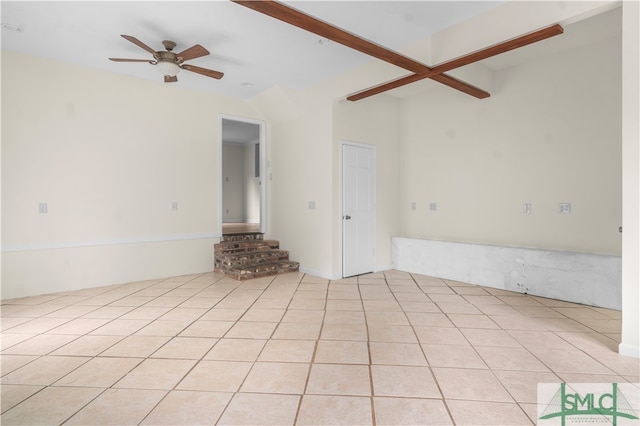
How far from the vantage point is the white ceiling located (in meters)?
3.10

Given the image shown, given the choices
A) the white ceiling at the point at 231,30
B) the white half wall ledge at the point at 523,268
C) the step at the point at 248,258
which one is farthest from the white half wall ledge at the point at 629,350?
the step at the point at 248,258

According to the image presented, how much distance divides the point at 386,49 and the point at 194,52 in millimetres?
1957

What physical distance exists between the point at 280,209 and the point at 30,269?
346 cm

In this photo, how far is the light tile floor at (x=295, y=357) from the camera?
6.09ft

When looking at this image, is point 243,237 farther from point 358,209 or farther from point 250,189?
point 250,189

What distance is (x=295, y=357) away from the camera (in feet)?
8.10

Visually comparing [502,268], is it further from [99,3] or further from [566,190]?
[99,3]

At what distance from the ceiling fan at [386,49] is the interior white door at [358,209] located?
123cm

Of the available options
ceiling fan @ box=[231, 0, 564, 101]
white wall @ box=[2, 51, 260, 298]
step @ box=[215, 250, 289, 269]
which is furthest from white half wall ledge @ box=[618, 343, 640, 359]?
white wall @ box=[2, 51, 260, 298]

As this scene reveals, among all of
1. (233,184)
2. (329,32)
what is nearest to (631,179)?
(329,32)

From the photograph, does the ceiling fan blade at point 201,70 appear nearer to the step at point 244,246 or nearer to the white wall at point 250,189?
the step at point 244,246

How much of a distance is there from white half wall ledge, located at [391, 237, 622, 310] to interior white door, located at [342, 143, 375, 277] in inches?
25.6

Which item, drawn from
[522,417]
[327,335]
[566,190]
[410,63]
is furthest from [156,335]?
[566,190]

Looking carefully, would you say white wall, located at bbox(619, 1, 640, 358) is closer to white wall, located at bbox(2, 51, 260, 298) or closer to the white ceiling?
the white ceiling
